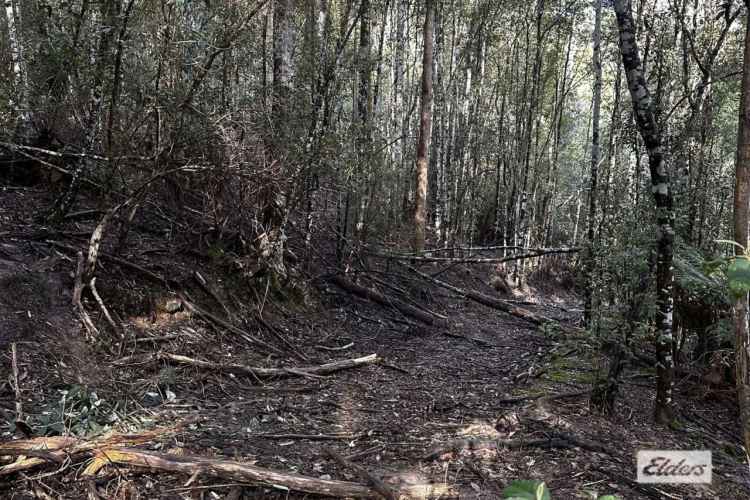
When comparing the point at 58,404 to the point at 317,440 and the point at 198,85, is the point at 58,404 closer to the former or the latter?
the point at 317,440

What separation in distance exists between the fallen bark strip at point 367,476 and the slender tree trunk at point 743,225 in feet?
6.95

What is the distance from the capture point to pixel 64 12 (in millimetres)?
6723

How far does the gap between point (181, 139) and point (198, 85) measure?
2.24ft

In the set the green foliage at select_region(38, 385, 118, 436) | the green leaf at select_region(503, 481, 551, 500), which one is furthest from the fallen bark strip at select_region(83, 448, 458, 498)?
the green leaf at select_region(503, 481, 551, 500)

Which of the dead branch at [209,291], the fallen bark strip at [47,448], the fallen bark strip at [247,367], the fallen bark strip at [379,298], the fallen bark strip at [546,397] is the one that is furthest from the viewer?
the fallen bark strip at [379,298]

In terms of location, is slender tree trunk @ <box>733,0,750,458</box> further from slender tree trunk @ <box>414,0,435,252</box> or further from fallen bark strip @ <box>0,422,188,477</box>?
slender tree trunk @ <box>414,0,435,252</box>

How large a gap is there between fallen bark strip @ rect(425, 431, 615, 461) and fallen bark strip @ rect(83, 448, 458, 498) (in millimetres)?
631

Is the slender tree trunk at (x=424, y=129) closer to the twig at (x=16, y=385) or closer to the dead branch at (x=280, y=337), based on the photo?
the dead branch at (x=280, y=337)

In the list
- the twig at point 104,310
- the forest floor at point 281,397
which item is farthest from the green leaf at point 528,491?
the twig at point 104,310

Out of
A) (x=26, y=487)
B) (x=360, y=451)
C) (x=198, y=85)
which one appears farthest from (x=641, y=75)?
(x=26, y=487)

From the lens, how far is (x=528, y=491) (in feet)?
4.91

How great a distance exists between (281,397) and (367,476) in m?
1.94

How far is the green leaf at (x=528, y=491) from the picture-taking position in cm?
142

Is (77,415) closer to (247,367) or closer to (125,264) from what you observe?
(247,367)
